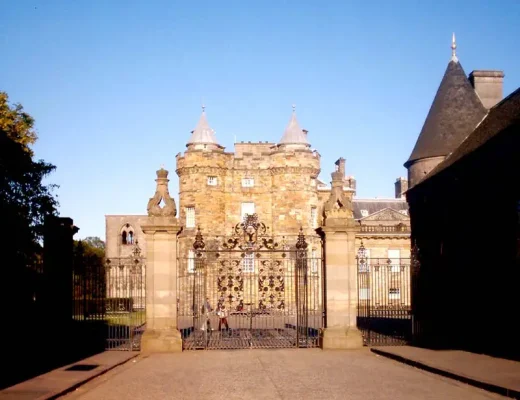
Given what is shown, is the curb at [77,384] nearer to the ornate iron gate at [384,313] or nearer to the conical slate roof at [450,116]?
the ornate iron gate at [384,313]

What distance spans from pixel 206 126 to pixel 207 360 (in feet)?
125

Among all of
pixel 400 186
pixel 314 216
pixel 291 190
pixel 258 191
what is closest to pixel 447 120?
pixel 291 190

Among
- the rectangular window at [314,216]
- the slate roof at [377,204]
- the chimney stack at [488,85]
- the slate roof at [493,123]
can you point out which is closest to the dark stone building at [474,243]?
the slate roof at [493,123]

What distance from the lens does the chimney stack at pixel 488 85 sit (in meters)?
33.0

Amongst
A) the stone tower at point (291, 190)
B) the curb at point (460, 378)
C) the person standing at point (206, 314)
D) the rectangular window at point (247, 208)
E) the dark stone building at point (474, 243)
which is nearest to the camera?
the curb at point (460, 378)

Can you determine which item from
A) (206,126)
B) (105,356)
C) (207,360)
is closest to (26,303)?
(105,356)

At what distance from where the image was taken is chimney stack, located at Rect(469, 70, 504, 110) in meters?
33.0

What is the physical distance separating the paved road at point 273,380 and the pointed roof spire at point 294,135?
36541 millimetres

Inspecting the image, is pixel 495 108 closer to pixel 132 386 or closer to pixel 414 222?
pixel 414 222

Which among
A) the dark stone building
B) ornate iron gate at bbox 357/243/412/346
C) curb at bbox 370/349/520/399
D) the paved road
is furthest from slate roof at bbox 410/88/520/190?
the paved road

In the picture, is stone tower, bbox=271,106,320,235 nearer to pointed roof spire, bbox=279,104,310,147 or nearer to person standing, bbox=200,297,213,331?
pointed roof spire, bbox=279,104,310,147

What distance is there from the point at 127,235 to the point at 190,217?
1566 centimetres

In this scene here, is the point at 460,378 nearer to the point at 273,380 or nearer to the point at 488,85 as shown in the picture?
the point at 273,380

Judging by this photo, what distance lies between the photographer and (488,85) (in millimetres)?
33250
